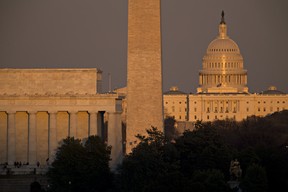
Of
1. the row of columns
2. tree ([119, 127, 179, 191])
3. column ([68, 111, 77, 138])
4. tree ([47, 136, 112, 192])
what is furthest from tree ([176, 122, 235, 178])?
column ([68, 111, 77, 138])

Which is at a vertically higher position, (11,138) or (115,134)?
(115,134)

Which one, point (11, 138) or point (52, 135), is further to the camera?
point (11, 138)

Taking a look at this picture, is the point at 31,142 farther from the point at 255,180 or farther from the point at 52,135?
the point at 255,180

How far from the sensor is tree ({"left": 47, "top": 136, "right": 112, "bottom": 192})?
13962cm

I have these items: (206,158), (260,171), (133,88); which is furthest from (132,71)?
(260,171)

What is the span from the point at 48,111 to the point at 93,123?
13.5 ft

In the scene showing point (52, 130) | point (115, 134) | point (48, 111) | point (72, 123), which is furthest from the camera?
point (48, 111)

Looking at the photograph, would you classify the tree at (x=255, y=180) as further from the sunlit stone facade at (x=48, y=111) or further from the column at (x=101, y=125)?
the column at (x=101, y=125)

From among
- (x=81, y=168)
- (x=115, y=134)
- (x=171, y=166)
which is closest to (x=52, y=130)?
(x=115, y=134)

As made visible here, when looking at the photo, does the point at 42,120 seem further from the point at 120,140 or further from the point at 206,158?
the point at 206,158

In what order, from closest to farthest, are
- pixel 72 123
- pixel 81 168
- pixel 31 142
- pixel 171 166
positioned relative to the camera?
pixel 171 166 < pixel 81 168 < pixel 31 142 < pixel 72 123

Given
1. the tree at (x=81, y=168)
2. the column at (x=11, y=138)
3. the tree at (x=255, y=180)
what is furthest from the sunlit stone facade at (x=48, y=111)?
the tree at (x=255, y=180)

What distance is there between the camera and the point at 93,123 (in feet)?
535

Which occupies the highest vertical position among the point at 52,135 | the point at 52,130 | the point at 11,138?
the point at 52,130
